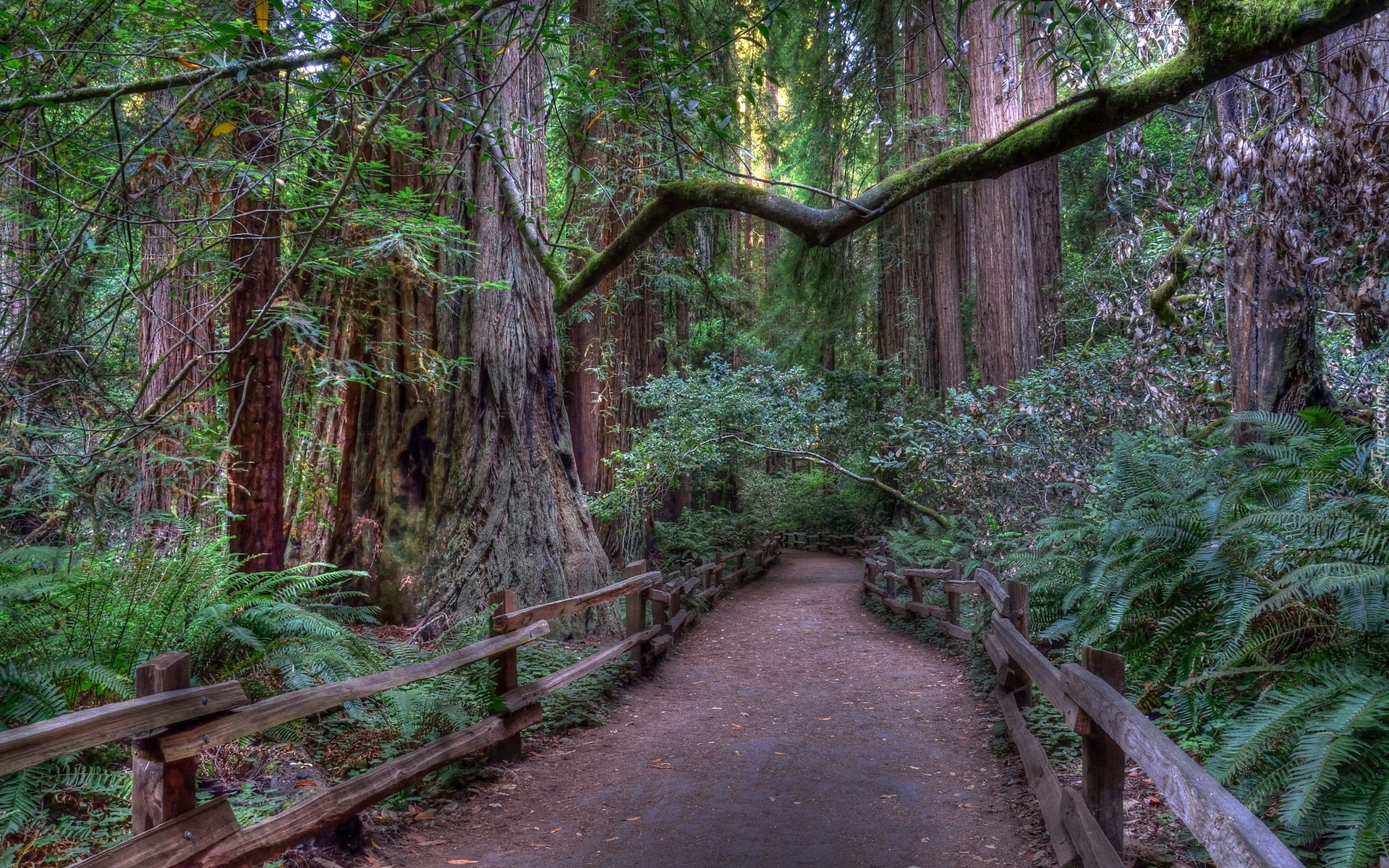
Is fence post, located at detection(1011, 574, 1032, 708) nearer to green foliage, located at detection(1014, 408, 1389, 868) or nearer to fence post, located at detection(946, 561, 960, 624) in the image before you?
green foliage, located at detection(1014, 408, 1389, 868)

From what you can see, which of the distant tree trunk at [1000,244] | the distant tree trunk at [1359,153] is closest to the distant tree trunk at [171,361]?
the distant tree trunk at [1359,153]

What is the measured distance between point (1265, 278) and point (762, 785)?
553 cm

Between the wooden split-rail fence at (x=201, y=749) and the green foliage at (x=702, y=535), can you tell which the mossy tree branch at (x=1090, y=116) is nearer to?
the wooden split-rail fence at (x=201, y=749)

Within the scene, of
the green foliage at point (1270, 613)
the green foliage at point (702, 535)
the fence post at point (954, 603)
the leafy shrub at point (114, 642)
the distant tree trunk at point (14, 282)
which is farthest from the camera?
the green foliage at point (702, 535)

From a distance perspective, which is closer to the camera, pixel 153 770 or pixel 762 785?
pixel 153 770

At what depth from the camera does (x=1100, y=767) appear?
380 centimetres

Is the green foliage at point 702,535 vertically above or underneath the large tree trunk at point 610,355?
underneath

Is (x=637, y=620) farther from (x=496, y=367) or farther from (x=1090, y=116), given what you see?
(x=1090, y=116)

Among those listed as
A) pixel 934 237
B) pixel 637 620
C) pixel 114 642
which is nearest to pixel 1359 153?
pixel 637 620

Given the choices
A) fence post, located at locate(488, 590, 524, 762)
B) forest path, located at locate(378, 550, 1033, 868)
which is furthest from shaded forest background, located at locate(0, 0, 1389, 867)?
forest path, located at locate(378, 550, 1033, 868)

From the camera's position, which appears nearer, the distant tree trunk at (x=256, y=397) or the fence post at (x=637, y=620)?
the distant tree trunk at (x=256, y=397)

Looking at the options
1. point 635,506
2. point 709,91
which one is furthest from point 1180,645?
point 635,506

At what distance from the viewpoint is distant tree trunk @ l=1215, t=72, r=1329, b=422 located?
6.25m

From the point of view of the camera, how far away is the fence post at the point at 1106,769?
370cm
